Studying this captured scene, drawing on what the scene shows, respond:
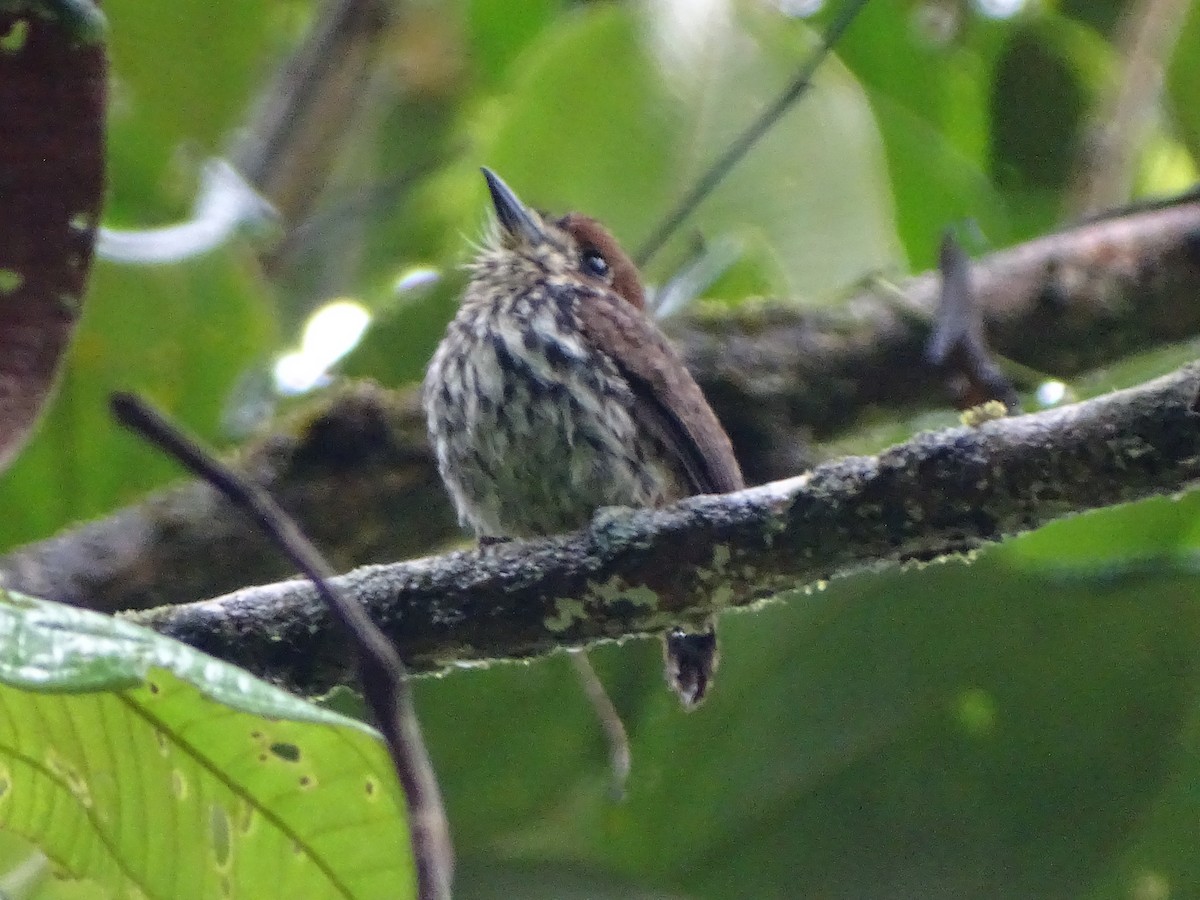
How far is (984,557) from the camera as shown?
9.37 feet

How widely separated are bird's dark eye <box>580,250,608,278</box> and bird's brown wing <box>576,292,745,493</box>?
0.36 m

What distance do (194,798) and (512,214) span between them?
1.95m

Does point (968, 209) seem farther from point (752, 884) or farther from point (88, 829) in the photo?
point (88, 829)

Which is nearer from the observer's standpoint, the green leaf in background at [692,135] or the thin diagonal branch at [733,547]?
the thin diagonal branch at [733,547]

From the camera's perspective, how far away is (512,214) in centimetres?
319

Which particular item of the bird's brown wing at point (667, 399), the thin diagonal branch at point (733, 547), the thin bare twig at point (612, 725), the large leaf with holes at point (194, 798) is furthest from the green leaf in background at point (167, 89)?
the large leaf with holes at point (194, 798)

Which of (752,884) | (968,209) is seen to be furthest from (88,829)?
(968,209)

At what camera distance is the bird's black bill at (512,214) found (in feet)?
10.4

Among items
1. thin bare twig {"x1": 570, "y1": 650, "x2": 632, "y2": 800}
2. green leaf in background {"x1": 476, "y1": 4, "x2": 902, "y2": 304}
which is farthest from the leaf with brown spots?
green leaf in background {"x1": 476, "y1": 4, "x2": 902, "y2": 304}

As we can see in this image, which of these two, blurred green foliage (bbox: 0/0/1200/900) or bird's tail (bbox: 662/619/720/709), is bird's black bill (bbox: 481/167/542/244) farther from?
bird's tail (bbox: 662/619/720/709)

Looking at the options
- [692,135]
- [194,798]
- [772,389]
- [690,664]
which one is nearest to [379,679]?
[194,798]

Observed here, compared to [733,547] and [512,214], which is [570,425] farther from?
[733,547]

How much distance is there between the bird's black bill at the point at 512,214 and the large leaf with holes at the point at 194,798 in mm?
1892

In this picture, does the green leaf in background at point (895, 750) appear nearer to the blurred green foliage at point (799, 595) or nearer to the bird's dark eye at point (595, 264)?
the blurred green foliage at point (799, 595)
